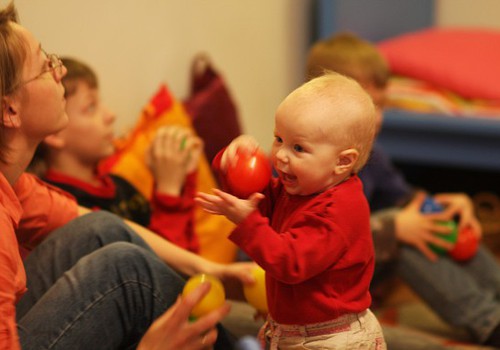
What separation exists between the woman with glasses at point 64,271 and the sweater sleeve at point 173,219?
452 mm

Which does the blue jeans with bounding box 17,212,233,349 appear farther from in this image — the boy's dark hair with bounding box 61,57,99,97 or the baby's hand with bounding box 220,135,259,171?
the boy's dark hair with bounding box 61,57,99,97

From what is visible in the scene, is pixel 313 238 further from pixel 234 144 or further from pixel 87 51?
pixel 87 51

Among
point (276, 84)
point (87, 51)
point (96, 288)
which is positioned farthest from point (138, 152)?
point (276, 84)

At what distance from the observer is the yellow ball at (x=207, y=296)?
116 cm

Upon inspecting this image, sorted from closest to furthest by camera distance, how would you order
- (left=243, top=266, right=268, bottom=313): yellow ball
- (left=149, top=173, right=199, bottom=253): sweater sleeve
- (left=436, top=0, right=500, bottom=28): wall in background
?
(left=243, top=266, right=268, bottom=313): yellow ball, (left=149, top=173, right=199, bottom=253): sweater sleeve, (left=436, top=0, right=500, bottom=28): wall in background

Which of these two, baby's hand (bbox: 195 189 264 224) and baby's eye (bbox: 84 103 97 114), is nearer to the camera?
baby's hand (bbox: 195 189 264 224)

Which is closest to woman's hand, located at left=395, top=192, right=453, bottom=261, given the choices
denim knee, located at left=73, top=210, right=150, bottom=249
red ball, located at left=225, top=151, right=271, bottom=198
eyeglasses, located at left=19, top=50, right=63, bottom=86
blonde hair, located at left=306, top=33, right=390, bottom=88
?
blonde hair, located at left=306, top=33, right=390, bottom=88

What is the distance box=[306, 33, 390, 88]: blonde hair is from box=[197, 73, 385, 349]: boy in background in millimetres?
947

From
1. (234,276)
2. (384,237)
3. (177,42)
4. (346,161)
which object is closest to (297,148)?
(346,161)

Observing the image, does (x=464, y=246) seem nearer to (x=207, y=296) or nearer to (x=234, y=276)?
(x=234, y=276)

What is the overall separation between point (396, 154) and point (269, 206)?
1703mm

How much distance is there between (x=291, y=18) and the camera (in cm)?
284

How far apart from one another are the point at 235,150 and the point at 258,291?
1.00 ft

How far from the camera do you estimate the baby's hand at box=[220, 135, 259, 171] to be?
1140 mm
